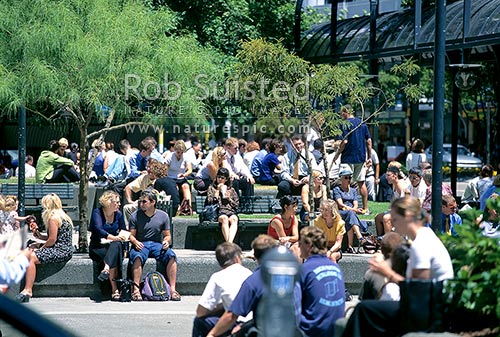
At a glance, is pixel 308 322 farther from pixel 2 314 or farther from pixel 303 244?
pixel 2 314

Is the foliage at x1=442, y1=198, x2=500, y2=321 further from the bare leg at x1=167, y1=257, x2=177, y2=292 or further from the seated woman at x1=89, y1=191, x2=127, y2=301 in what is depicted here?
the seated woman at x1=89, y1=191, x2=127, y2=301

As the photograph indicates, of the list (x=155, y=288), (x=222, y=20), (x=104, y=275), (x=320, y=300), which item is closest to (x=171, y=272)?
(x=155, y=288)

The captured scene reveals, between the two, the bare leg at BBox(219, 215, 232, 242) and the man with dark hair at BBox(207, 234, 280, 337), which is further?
the bare leg at BBox(219, 215, 232, 242)

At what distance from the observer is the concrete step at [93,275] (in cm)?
1341

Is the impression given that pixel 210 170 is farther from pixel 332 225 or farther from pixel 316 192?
pixel 332 225

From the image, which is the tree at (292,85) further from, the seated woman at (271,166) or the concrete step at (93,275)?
the seated woman at (271,166)

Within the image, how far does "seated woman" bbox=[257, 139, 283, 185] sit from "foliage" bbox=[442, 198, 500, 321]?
1265 centimetres

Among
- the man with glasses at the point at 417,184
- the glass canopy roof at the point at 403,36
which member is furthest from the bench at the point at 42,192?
the glass canopy roof at the point at 403,36

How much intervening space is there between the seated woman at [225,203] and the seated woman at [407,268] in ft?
24.2

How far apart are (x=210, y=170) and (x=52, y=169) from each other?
431cm

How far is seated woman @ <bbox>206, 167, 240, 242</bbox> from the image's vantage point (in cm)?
1581

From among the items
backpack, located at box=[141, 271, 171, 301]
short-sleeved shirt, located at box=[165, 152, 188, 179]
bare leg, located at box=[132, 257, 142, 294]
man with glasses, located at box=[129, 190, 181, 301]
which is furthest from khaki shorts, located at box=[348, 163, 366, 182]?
bare leg, located at box=[132, 257, 142, 294]

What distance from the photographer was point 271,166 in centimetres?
2097

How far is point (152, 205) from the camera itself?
13.8 meters
